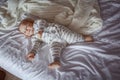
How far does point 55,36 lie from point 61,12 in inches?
10.6

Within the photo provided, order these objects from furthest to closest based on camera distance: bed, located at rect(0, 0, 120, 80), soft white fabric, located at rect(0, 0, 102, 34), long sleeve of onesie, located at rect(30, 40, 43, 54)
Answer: soft white fabric, located at rect(0, 0, 102, 34)
long sleeve of onesie, located at rect(30, 40, 43, 54)
bed, located at rect(0, 0, 120, 80)

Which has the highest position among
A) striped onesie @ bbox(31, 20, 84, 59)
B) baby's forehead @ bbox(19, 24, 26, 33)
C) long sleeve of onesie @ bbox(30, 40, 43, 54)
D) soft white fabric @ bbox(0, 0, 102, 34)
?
soft white fabric @ bbox(0, 0, 102, 34)

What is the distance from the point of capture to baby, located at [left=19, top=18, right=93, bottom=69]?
128 cm

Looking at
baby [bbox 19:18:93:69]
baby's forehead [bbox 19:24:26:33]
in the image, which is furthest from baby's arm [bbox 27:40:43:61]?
baby's forehead [bbox 19:24:26:33]

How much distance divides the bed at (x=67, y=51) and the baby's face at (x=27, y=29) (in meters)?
0.05

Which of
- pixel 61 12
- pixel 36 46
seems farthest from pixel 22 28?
pixel 61 12

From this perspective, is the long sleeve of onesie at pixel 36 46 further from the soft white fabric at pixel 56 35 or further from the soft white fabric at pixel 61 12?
the soft white fabric at pixel 61 12

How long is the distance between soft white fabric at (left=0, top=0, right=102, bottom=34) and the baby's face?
0.48ft

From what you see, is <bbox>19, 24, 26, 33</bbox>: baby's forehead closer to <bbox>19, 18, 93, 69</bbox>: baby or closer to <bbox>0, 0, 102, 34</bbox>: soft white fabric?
<bbox>19, 18, 93, 69</bbox>: baby

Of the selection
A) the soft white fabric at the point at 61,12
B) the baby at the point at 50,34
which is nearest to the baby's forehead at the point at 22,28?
the baby at the point at 50,34

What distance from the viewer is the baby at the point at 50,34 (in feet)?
4.21

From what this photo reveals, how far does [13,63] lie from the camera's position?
1.23 meters

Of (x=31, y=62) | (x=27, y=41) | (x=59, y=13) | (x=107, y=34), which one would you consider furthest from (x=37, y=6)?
(x=107, y=34)

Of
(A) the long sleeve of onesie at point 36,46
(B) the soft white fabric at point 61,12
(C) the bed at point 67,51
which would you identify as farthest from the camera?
(B) the soft white fabric at point 61,12
